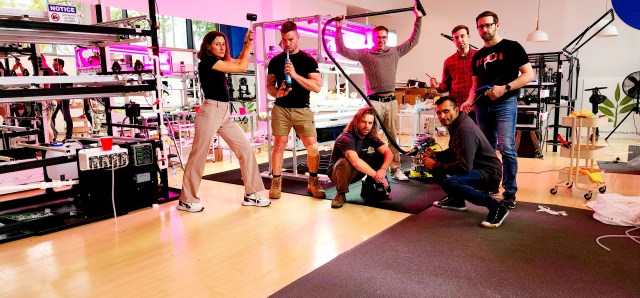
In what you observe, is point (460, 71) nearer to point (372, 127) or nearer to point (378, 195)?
point (372, 127)

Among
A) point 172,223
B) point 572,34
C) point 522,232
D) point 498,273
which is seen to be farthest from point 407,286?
point 572,34

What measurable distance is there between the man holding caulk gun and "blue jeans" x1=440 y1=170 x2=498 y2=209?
135 cm

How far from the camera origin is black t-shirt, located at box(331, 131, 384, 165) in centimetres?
414

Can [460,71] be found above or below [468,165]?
above

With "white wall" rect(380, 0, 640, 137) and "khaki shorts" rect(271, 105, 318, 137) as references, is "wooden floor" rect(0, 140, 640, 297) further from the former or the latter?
"white wall" rect(380, 0, 640, 137)

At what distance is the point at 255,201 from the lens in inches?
168

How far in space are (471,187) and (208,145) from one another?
7.41 feet

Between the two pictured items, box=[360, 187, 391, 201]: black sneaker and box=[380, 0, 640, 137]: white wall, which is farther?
box=[380, 0, 640, 137]: white wall

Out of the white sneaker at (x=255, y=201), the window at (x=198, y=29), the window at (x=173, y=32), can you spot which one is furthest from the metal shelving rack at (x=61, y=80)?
the window at (x=198, y=29)

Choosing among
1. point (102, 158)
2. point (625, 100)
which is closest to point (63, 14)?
point (102, 158)

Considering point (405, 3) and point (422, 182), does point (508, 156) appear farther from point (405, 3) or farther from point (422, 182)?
point (405, 3)

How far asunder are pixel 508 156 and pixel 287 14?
21.8 ft

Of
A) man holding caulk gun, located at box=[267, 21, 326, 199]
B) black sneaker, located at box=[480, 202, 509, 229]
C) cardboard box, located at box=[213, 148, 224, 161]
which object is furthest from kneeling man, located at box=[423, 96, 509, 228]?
cardboard box, located at box=[213, 148, 224, 161]

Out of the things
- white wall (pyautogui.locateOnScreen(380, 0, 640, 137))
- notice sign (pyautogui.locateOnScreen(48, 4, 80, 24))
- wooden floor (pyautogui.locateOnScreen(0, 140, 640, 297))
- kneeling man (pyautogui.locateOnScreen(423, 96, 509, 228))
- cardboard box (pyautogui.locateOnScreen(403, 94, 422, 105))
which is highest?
white wall (pyautogui.locateOnScreen(380, 0, 640, 137))
